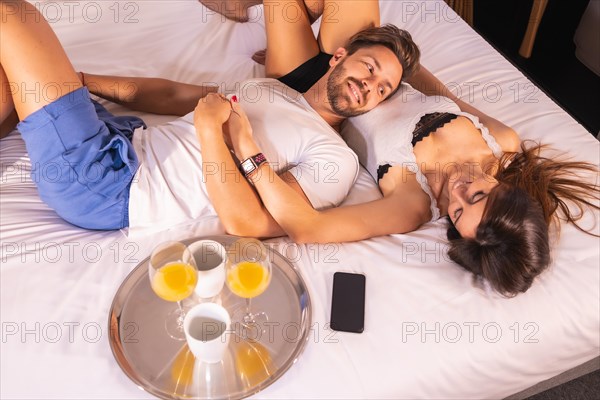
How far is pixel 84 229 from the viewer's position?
1.45 metres

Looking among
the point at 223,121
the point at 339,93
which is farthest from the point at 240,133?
the point at 339,93

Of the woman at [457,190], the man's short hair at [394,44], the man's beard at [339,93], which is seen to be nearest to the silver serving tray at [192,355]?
the woman at [457,190]

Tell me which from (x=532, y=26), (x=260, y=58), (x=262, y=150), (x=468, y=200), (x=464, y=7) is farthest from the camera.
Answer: (x=464, y=7)

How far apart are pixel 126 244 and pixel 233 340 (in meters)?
0.44

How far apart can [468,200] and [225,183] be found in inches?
26.0

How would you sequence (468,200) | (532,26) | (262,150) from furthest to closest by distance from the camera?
(532,26) < (262,150) < (468,200)

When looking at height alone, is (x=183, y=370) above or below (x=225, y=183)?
below

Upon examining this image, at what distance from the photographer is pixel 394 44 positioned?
168 cm

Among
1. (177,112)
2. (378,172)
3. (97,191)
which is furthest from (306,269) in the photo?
(177,112)

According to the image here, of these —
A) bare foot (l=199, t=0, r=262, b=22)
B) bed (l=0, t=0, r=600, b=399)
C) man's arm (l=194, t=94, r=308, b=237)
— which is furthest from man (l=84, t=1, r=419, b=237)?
bare foot (l=199, t=0, r=262, b=22)

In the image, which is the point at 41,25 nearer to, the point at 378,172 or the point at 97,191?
the point at 97,191

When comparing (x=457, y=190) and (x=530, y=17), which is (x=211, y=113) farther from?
(x=530, y=17)

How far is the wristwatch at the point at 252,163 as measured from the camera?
1.39 m

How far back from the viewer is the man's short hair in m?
1.68
